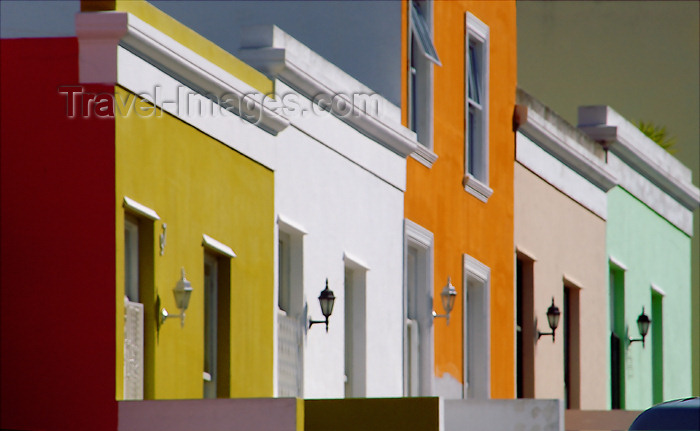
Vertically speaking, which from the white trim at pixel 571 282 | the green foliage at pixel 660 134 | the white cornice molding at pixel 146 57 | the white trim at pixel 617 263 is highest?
the green foliage at pixel 660 134

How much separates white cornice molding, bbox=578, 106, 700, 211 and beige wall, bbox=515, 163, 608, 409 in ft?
3.88

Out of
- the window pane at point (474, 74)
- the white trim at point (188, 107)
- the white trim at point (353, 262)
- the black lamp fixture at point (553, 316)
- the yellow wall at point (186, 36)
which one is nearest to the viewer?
the yellow wall at point (186, 36)

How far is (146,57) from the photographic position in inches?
562

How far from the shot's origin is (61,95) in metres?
13.8

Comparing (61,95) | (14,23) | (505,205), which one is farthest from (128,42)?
(505,205)

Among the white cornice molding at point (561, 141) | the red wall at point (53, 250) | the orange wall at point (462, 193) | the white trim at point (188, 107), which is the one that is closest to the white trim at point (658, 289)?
the white cornice molding at point (561, 141)

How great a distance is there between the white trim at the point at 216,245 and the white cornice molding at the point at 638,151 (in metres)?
11.4

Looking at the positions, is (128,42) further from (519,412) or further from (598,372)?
(598,372)

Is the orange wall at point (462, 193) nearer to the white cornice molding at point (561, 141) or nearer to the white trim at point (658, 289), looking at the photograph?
the white cornice molding at point (561, 141)

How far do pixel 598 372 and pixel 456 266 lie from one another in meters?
5.08

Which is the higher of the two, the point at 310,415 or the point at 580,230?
the point at 580,230

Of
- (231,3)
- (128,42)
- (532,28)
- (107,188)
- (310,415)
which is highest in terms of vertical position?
(532,28)

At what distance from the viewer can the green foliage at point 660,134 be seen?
117ft

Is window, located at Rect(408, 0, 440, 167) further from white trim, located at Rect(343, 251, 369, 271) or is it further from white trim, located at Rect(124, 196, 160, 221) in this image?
white trim, located at Rect(124, 196, 160, 221)
